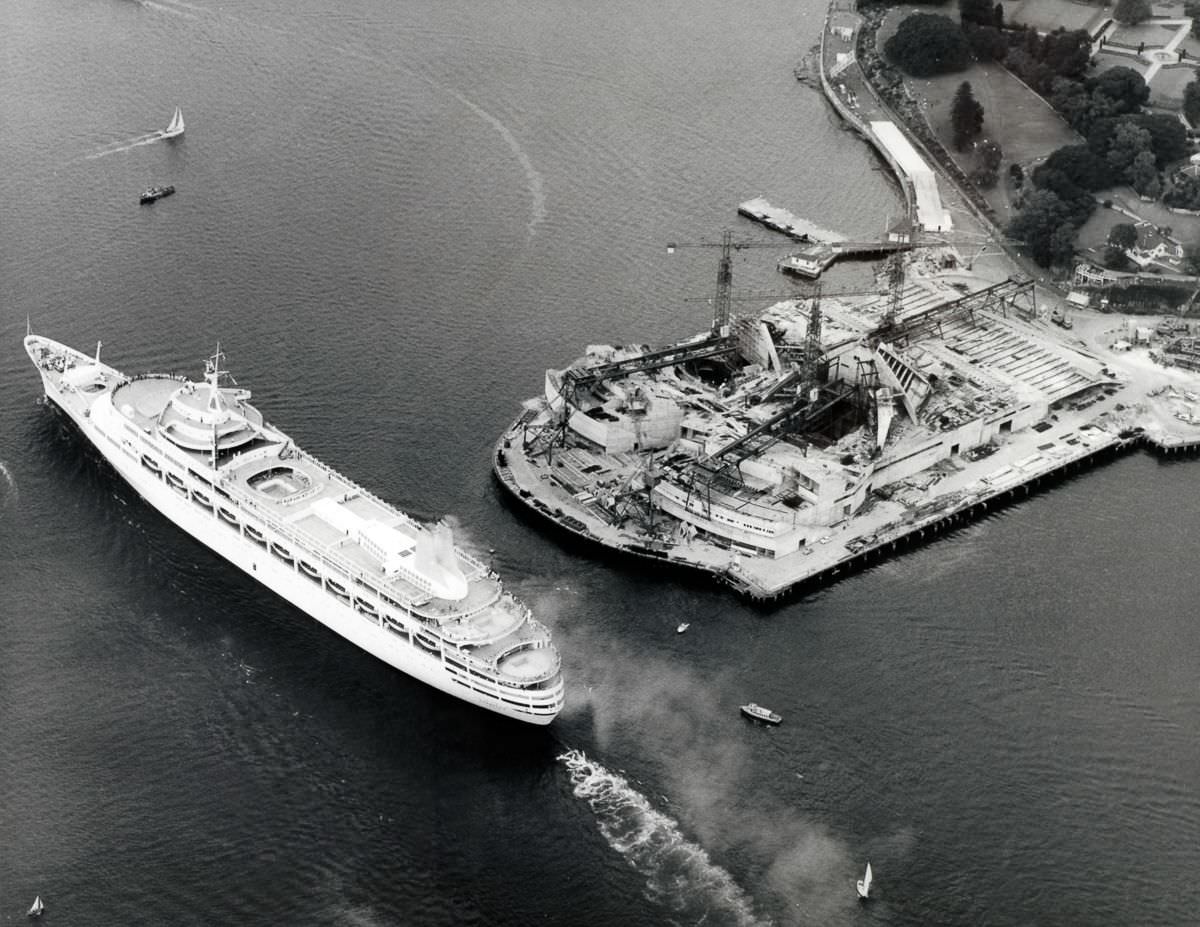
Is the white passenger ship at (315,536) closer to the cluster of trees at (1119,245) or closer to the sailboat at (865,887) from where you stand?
the sailboat at (865,887)

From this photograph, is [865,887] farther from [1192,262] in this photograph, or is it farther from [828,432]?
[1192,262]

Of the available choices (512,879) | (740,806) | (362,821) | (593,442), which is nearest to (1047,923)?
(740,806)

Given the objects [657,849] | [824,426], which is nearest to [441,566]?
[657,849]

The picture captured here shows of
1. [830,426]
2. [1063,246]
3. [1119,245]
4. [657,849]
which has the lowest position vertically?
[657,849]

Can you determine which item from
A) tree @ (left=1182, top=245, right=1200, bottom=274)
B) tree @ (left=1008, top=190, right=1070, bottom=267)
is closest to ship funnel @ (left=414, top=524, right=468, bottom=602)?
tree @ (left=1008, top=190, right=1070, bottom=267)

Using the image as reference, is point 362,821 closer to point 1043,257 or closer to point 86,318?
point 86,318

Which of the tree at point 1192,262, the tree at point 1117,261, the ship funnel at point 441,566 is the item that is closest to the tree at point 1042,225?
the tree at point 1117,261
